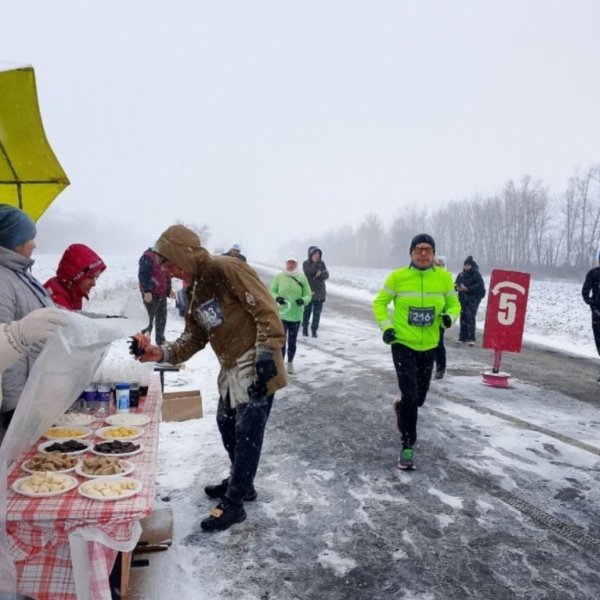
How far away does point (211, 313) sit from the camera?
394cm

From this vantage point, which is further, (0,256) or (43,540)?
(0,256)

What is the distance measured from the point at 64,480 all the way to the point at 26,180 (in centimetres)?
267

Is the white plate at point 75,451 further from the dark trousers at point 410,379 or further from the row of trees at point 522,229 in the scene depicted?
the row of trees at point 522,229

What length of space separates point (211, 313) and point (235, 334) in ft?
0.76

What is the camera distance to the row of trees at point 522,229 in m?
71.1

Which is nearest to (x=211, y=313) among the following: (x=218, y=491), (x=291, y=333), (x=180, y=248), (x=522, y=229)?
(x=180, y=248)

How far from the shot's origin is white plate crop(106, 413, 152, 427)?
3.76 metres

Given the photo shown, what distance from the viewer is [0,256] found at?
3.12m

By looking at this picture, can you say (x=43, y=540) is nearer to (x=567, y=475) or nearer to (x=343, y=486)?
(x=343, y=486)

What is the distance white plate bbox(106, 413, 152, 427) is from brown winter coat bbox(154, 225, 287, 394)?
2.20 feet

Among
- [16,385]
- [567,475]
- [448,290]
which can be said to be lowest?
[567,475]

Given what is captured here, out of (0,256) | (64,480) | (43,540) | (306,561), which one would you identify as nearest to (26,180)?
(0,256)

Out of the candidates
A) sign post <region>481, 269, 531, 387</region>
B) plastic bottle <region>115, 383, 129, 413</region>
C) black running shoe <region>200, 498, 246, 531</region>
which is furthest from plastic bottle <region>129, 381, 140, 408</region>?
sign post <region>481, 269, 531, 387</region>

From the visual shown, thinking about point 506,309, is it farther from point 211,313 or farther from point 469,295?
point 211,313
